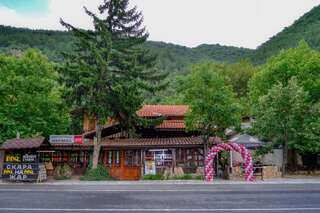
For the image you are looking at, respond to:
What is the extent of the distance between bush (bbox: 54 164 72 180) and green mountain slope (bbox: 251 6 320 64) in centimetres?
4223

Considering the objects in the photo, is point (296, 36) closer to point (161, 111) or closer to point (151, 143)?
point (161, 111)

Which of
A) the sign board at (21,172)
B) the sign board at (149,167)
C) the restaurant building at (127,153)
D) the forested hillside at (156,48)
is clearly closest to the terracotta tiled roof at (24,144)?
the restaurant building at (127,153)

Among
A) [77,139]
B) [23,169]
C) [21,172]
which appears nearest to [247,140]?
[77,139]

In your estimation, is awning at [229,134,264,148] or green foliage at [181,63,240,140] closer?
green foliage at [181,63,240,140]

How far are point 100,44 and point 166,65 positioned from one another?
185 ft

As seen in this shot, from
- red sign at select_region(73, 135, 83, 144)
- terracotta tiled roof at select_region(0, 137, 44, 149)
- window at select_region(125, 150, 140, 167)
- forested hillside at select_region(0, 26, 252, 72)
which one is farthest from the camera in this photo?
forested hillside at select_region(0, 26, 252, 72)

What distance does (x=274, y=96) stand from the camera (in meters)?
29.4

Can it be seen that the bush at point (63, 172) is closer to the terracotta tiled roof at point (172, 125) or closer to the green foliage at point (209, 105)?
the terracotta tiled roof at point (172, 125)

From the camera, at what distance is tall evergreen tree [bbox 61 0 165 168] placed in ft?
91.2

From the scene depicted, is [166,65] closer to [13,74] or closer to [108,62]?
[13,74]

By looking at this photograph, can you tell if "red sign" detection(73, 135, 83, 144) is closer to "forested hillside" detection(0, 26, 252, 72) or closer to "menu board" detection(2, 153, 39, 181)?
"menu board" detection(2, 153, 39, 181)

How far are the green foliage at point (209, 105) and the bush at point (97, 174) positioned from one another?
24.7 ft

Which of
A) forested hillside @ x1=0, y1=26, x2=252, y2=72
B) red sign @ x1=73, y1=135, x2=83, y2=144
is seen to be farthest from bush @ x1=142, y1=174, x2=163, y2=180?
forested hillside @ x1=0, y1=26, x2=252, y2=72

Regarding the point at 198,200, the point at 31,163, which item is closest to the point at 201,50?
the point at 31,163
